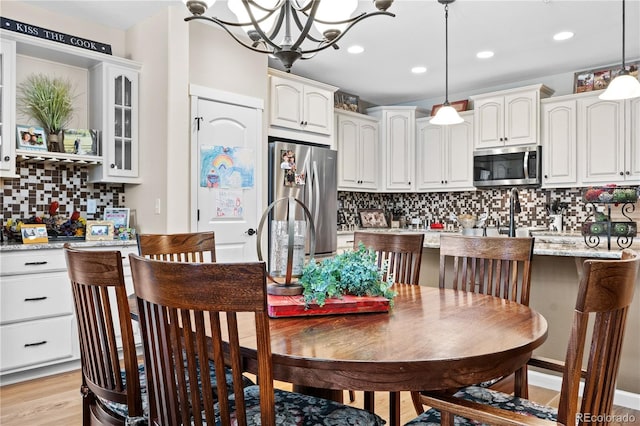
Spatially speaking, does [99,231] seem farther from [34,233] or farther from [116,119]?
[116,119]

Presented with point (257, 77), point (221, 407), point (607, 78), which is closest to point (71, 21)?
point (257, 77)

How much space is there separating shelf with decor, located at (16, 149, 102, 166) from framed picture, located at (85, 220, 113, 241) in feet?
1.49

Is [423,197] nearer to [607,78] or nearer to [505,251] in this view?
[607,78]

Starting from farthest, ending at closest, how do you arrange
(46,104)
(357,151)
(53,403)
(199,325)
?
(357,151)
(46,104)
(53,403)
(199,325)

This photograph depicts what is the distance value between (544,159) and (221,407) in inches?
185

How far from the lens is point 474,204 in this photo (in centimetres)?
571

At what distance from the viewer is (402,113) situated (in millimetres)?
5836

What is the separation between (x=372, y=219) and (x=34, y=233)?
3.95m

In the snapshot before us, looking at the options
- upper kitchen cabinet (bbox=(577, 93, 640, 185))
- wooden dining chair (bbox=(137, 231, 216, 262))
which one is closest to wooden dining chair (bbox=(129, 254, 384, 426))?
wooden dining chair (bbox=(137, 231, 216, 262))

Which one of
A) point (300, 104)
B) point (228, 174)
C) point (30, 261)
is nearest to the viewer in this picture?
point (30, 261)

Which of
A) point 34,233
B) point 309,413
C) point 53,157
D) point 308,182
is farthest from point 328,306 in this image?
point 308,182

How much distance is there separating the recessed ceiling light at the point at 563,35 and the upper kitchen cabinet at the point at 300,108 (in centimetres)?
208

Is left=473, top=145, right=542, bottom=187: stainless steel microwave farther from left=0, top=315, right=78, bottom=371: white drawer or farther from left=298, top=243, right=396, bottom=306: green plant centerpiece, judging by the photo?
left=0, top=315, right=78, bottom=371: white drawer

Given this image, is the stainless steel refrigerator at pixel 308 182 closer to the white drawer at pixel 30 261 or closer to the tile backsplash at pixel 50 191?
the tile backsplash at pixel 50 191
